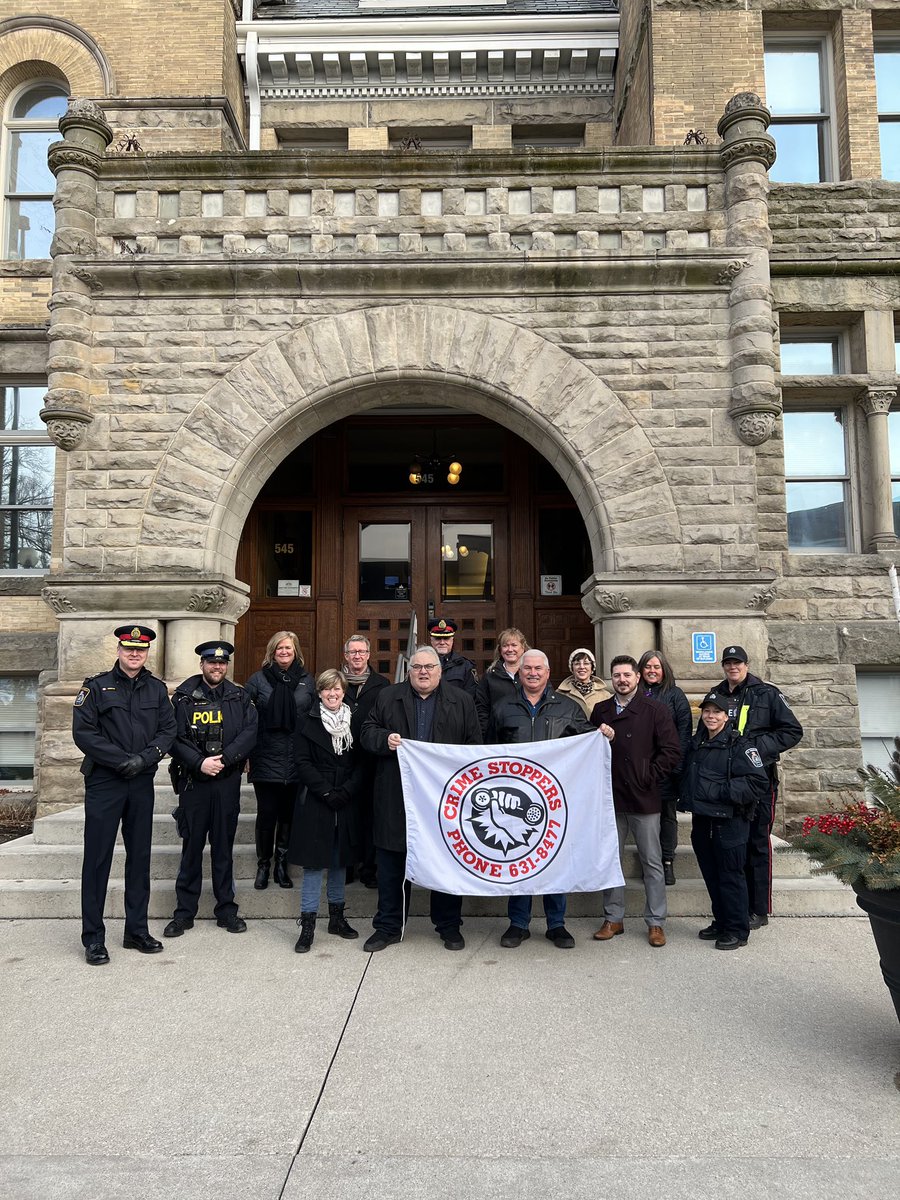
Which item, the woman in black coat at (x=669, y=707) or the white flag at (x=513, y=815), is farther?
the woman in black coat at (x=669, y=707)

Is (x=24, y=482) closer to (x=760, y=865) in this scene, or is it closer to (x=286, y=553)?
(x=286, y=553)

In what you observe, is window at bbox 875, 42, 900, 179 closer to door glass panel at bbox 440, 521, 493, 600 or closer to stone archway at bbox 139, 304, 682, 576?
stone archway at bbox 139, 304, 682, 576

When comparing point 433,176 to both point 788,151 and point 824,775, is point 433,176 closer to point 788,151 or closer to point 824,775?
point 788,151

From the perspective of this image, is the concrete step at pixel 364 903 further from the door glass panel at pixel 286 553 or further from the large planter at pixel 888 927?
the door glass panel at pixel 286 553

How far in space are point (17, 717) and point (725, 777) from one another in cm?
830

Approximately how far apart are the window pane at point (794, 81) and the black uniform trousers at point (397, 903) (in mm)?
10359

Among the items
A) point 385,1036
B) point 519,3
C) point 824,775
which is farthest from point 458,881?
point 519,3

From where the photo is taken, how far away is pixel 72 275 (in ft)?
26.5

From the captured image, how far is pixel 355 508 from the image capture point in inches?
431

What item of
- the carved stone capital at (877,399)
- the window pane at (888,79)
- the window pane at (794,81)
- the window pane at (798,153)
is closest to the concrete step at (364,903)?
the carved stone capital at (877,399)

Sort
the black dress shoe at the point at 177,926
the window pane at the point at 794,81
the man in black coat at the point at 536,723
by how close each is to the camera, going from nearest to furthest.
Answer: the man in black coat at the point at 536,723 < the black dress shoe at the point at 177,926 < the window pane at the point at 794,81

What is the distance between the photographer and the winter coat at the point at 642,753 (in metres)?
5.63

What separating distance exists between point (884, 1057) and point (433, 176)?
8160 millimetres

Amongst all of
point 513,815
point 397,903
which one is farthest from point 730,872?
point 397,903
